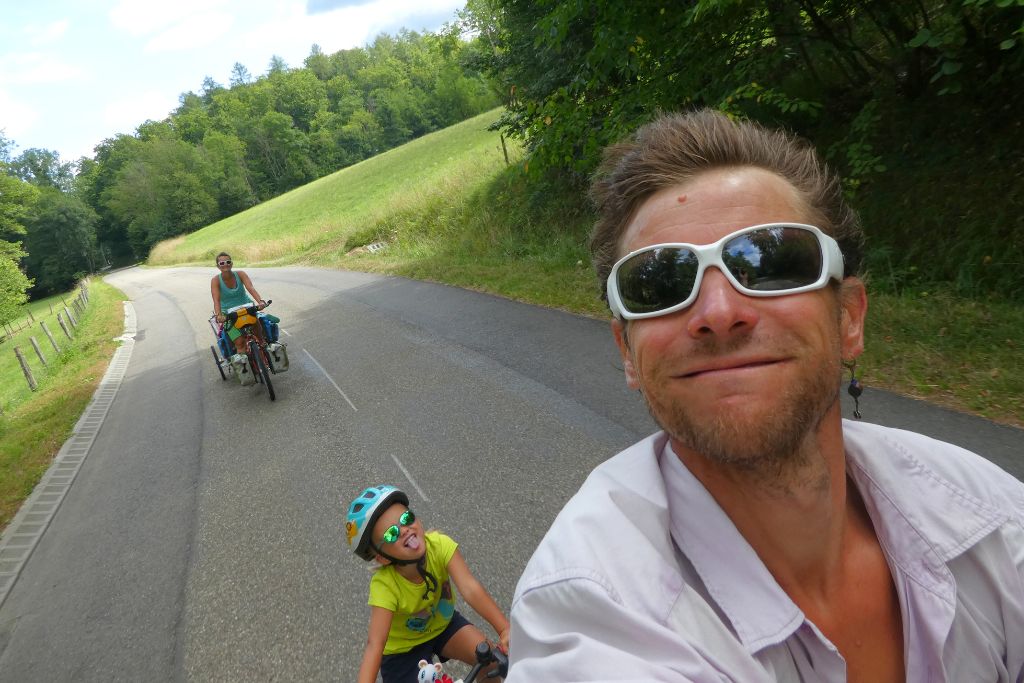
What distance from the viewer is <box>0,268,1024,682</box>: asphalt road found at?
3.66 m

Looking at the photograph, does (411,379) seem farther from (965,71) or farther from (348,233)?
(348,233)

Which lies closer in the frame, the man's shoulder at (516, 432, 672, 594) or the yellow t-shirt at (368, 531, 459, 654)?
the man's shoulder at (516, 432, 672, 594)

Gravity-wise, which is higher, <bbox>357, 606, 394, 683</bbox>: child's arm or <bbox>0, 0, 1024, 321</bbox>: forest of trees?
<bbox>0, 0, 1024, 321</bbox>: forest of trees

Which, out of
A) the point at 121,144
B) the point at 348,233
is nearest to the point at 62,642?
the point at 348,233

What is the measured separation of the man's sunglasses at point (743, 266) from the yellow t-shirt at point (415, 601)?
5.83ft

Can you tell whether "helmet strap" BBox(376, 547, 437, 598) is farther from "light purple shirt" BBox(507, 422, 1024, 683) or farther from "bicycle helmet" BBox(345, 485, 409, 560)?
"light purple shirt" BBox(507, 422, 1024, 683)

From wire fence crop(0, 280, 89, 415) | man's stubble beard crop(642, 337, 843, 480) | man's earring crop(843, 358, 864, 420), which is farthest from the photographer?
wire fence crop(0, 280, 89, 415)

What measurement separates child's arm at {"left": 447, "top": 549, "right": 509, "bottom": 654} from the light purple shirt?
142 cm

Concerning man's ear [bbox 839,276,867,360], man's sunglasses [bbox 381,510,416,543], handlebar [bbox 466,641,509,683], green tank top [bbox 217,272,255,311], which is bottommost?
handlebar [bbox 466,641,509,683]

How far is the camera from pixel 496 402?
627 centimetres

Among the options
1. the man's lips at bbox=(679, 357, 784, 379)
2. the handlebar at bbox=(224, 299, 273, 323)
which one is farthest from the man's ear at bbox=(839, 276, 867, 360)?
the handlebar at bbox=(224, 299, 273, 323)

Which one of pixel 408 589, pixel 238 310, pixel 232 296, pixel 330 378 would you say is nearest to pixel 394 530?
pixel 408 589

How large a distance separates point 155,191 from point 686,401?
95639 mm

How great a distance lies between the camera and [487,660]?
6.43ft
